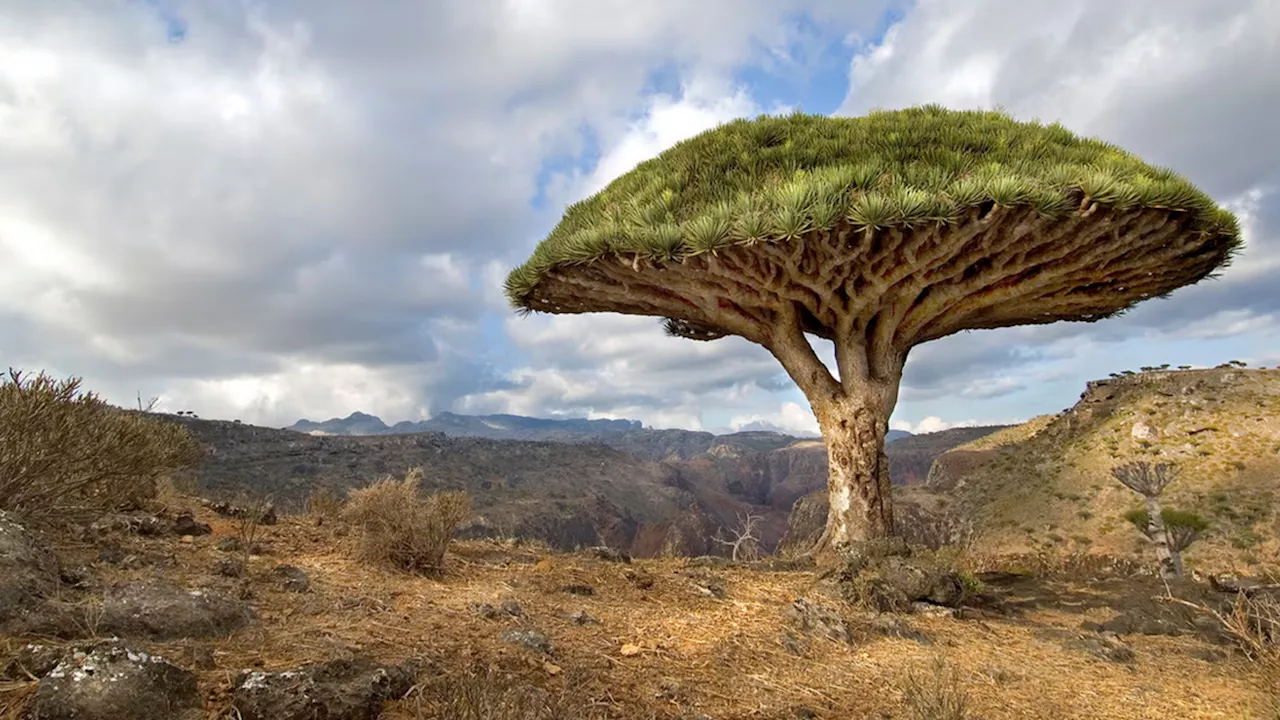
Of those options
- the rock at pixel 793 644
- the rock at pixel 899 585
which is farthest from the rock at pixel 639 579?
the rock at pixel 899 585

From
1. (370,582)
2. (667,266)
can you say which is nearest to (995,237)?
(667,266)

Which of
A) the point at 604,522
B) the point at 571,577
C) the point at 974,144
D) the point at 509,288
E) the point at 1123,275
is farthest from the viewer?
the point at 604,522

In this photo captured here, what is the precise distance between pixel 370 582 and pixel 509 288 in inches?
200

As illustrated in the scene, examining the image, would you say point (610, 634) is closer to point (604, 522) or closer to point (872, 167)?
point (872, 167)

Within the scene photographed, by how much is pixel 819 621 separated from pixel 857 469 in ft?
12.9

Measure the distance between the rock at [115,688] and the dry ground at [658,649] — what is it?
14 cm

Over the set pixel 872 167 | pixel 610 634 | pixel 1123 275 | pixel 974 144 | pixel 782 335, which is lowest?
pixel 610 634

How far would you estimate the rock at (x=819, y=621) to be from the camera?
4910 millimetres

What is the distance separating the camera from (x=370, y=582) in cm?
497

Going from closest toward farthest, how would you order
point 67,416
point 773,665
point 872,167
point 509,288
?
point 773,665, point 67,416, point 872,167, point 509,288

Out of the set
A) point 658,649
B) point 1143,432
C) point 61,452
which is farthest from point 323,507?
point 1143,432

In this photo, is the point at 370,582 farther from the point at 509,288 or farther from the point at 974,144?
the point at 974,144

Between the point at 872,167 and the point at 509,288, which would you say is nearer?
the point at 872,167

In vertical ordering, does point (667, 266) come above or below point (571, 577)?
above
